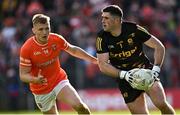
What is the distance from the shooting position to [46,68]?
13766 millimetres

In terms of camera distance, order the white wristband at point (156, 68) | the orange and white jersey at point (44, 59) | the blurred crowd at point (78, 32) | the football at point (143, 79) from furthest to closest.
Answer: the blurred crowd at point (78, 32) < the orange and white jersey at point (44, 59) < the white wristband at point (156, 68) < the football at point (143, 79)

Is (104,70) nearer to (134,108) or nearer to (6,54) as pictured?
(134,108)

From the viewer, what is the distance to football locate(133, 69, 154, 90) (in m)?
12.8

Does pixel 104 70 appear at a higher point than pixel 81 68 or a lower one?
higher

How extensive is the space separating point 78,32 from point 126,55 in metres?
11.3

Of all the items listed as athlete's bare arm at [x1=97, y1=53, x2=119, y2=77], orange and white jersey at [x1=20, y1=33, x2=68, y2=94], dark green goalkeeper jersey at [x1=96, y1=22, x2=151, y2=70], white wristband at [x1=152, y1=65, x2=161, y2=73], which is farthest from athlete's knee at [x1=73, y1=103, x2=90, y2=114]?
white wristband at [x1=152, y1=65, x2=161, y2=73]

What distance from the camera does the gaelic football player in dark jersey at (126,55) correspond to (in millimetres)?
13016

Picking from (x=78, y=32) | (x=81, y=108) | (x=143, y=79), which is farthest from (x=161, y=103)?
(x=78, y=32)

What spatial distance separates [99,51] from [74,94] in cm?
100

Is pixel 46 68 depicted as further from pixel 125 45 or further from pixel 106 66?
pixel 125 45

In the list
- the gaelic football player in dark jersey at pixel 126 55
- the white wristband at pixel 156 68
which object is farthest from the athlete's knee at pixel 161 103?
the white wristband at pixel 156 68

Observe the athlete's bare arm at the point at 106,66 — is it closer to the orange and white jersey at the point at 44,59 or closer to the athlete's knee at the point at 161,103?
the athlete's knee at the point at 161,103

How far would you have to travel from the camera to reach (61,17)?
25.2 m

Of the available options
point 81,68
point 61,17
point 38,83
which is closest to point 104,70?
point 38,83
